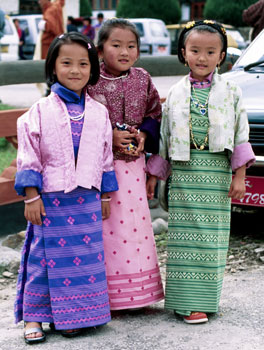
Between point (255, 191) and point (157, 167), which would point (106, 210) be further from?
point (255, 191)

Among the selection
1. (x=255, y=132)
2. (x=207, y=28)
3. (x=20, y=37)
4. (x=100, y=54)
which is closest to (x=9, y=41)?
(x=20, y=37)

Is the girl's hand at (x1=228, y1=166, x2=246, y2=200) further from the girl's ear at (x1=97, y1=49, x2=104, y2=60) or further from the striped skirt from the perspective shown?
the girl's ear at (x1=97, y1=49, x2=104, y2=60)

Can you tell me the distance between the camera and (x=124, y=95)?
3498 mm

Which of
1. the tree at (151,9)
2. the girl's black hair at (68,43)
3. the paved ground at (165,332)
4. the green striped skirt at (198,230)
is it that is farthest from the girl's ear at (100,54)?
the tree at (151,9)

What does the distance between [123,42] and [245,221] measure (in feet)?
8.72

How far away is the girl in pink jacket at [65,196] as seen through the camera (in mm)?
3188

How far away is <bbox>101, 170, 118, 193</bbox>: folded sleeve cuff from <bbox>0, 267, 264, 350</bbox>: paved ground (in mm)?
714

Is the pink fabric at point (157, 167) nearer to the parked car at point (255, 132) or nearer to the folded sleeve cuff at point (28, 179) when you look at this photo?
the folded sleeve cuff at point (28, 179)

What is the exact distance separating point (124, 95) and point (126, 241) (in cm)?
76

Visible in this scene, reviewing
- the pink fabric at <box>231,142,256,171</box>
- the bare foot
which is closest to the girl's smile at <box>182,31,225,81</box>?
the pink fabric at <box>231,142,256,171</box>

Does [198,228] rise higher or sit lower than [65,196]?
lower

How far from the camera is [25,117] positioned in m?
3.21

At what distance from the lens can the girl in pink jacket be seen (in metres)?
A: 3.19

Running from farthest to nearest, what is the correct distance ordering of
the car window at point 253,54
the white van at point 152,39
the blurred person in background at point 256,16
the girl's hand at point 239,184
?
the white van at point 152,39
the blurred person in background at point 256,16
the car window at point 253,54
the girl's hand at point 239,184
